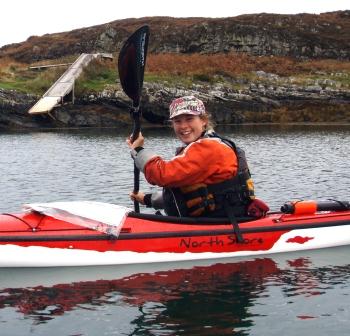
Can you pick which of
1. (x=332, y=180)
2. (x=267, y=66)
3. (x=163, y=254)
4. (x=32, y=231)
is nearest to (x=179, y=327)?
(x=163, y=254)

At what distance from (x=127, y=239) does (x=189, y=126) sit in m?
1.85

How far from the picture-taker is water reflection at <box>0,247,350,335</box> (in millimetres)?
6746

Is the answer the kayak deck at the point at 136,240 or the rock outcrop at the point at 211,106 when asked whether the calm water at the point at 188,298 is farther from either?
the rock outcrop at the point at 211,106

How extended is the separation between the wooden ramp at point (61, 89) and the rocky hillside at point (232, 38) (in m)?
15.1

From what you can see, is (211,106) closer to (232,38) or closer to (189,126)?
(232,38)

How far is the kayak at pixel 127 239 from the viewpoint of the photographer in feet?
27.4

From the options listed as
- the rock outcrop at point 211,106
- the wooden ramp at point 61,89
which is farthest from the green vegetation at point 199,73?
the rock outcrop at point 211,106

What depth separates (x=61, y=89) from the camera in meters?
43.8

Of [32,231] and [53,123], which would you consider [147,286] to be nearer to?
[32,231]

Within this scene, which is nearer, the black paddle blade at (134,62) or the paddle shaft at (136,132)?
the paddle shaft at (136,132)

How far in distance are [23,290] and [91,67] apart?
1597 inches

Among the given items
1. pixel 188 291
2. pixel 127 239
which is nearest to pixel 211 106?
pixel 127 239

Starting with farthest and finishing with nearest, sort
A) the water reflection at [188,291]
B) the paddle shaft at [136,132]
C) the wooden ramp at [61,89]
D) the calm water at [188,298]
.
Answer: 1. the wooden ramp at [61,89]
2. the paddle shaft at [136,132]
3. the water reflection at [188,291]
4. the calm water at [188,298]

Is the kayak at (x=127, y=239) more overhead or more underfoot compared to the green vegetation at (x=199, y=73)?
more underfoot
